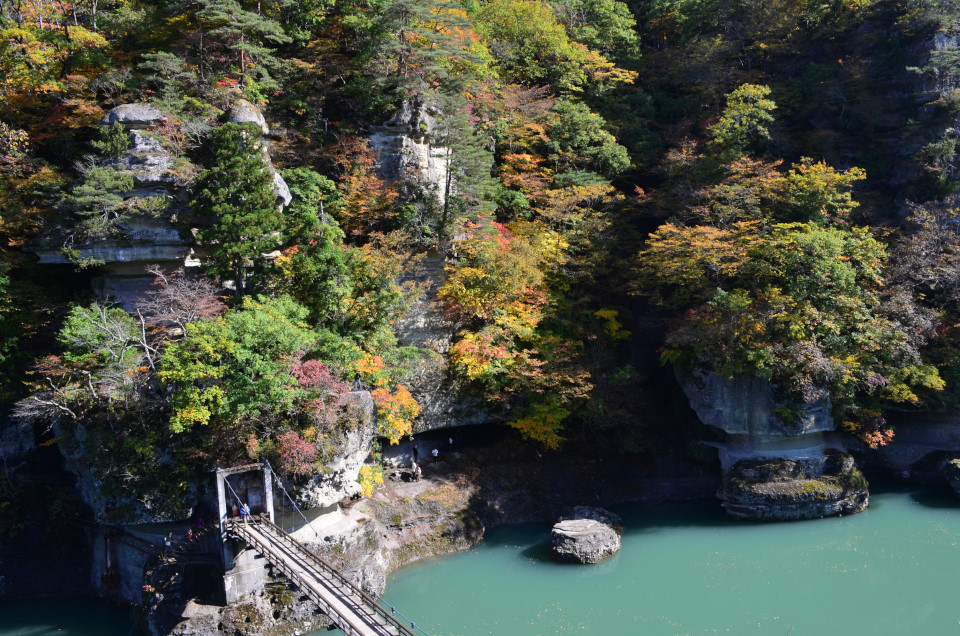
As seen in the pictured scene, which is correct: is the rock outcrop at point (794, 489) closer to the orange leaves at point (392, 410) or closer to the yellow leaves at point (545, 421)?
the yellow leaves at point (545, 421)

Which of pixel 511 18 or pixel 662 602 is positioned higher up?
pixel 511 18

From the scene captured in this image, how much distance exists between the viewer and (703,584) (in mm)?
15969

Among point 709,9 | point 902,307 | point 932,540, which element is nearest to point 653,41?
point 709,9

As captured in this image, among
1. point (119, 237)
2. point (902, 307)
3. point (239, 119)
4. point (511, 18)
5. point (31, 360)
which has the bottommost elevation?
point (31, 360)

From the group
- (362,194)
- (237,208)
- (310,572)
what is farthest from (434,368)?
(310,572)

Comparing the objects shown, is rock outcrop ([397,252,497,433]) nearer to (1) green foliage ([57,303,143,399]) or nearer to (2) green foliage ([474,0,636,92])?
(1) green foliage ([57,303,143,399])

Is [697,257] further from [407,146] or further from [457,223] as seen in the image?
[407,146]

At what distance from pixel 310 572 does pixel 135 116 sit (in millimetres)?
14457

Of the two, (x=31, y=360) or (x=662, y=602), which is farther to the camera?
(x=31, y=360)

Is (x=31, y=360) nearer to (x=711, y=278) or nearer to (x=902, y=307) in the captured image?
(x=711, y=278)

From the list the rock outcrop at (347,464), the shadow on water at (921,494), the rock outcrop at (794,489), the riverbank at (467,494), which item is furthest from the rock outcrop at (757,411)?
the rock outcrop at (347,464)

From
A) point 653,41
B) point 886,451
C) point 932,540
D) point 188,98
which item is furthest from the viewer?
point 653,41

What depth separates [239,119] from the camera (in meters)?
20.1

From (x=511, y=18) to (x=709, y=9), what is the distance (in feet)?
35.5
